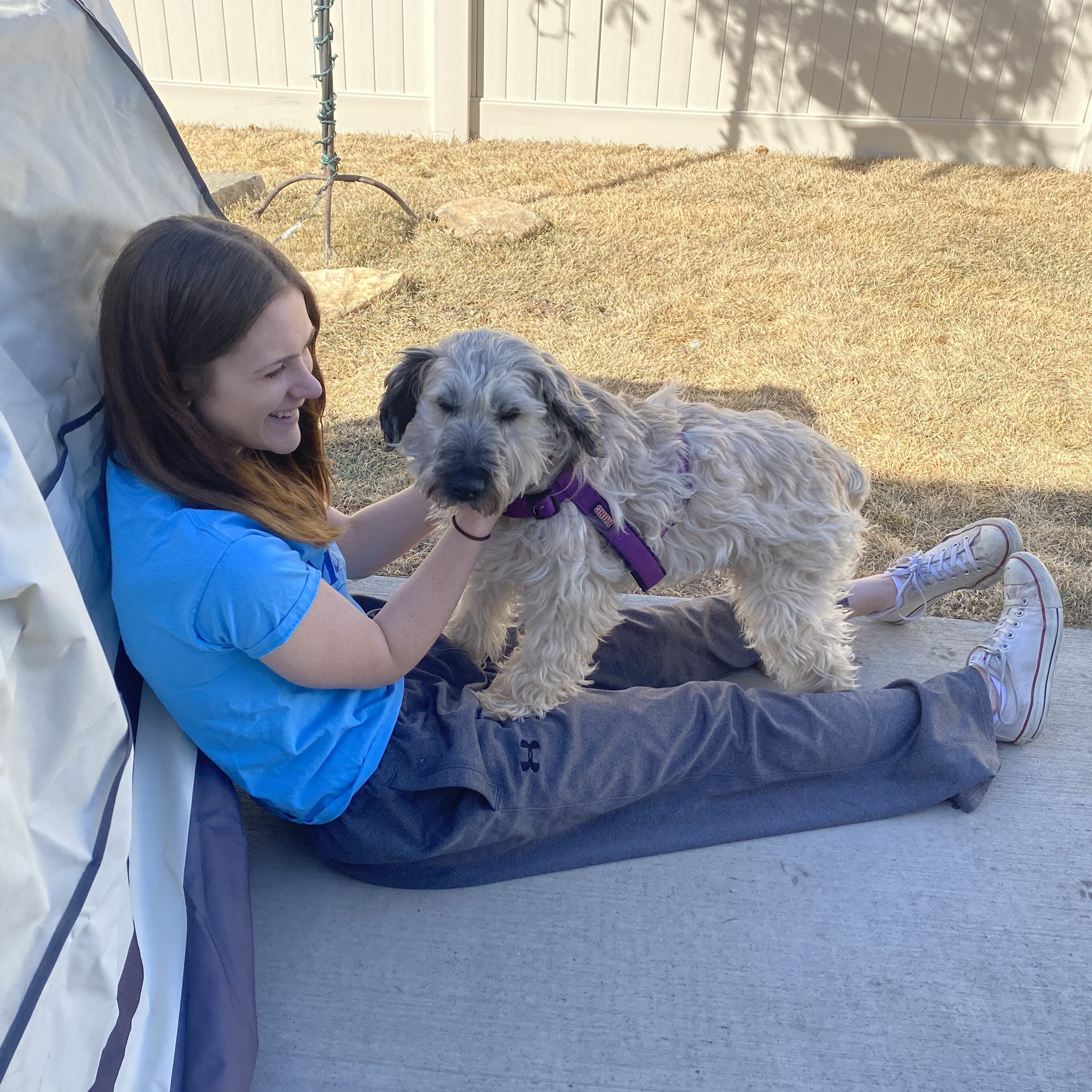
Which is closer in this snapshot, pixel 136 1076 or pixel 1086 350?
pixel 136 1076

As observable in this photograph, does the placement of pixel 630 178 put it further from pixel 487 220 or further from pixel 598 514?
pixel 598 514

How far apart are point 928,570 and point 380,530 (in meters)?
2.07

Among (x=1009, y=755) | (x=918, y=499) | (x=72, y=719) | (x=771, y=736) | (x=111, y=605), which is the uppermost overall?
(x=72, y=719)

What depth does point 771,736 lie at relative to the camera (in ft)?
8.69

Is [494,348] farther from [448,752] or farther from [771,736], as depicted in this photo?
[771,736]

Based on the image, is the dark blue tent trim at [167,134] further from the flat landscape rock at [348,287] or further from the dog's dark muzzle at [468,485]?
the flat landscape rock at [348,287]

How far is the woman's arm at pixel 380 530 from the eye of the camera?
2877 millimetres

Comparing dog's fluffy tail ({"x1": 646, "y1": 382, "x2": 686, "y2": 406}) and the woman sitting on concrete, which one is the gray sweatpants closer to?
the woman sitting on concrete

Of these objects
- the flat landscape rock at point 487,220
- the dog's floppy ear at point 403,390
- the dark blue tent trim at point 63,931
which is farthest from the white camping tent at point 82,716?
the flat landscape rock at point 487,220

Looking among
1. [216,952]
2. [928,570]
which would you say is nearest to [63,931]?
[216,952]

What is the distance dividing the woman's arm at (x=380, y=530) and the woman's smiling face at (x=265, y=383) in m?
0.65

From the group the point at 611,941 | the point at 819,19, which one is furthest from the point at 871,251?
the point at 611,941

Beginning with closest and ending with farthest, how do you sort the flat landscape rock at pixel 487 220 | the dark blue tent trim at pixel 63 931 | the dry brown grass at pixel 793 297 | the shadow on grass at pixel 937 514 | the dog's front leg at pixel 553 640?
the dark blue tent trim at pixel 63 931, the dog's front leg at pixel 553 640, the shadow on grass at pixel 937 514, the dry brown grass at pixel 793 297, the flat landscape rock at pixel 487 220

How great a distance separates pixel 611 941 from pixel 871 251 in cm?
720
